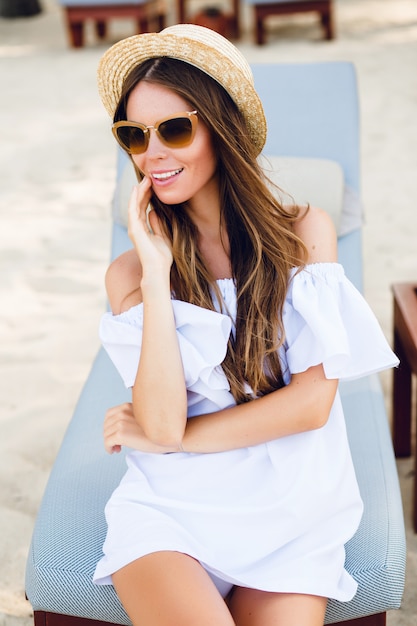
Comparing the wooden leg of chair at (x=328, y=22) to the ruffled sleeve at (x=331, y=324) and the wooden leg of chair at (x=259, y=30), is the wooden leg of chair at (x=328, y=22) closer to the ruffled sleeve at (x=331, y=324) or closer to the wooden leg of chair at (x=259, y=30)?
the wooden leg of chair at (x=259, y=30)

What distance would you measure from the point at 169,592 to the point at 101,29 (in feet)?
23.5

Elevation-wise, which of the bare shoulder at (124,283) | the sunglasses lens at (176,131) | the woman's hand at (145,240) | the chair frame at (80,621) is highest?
the sunglasses lens at (176,131)

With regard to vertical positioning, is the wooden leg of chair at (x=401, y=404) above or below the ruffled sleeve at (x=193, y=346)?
below

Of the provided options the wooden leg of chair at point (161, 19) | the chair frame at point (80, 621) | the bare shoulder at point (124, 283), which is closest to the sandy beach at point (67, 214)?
the chair frame at point (80, 621)

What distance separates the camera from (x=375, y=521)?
6.40 feet

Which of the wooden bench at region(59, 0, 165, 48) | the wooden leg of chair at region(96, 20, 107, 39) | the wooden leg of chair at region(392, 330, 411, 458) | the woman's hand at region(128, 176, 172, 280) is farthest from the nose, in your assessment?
the wooden leg of chair at region(96, 20, 107, 39)

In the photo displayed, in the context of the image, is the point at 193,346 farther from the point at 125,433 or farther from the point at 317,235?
the point at 317,235

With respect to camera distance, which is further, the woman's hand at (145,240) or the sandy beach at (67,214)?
the sandy beach at (67,214)

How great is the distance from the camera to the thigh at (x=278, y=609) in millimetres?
1622

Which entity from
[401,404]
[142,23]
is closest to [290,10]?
[142,23]

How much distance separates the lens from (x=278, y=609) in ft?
5.38

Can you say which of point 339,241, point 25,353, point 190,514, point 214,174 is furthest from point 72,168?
point 190,514

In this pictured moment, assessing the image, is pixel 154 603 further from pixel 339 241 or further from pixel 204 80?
pixel 339 241

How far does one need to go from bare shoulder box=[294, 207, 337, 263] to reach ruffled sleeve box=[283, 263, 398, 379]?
29mm
